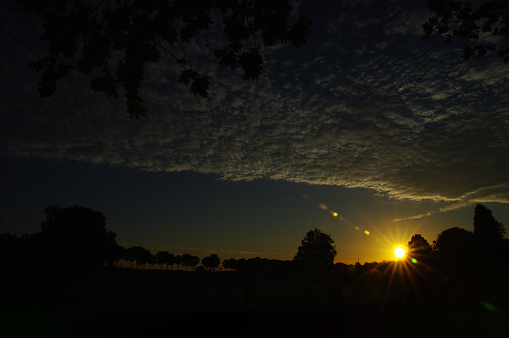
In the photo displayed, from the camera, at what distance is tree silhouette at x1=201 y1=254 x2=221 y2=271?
169625 millimetres

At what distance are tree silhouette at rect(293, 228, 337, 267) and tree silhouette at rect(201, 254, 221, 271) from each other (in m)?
92.0

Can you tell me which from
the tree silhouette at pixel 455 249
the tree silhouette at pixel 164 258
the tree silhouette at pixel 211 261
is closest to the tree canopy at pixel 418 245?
the tree silhouette at pixel 455 249

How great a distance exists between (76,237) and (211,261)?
129 meters

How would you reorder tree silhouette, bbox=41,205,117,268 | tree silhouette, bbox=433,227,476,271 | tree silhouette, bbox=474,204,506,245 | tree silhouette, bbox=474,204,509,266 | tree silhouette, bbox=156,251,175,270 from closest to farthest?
tree silhouette, bbox=41,205,117,268 → tree silhouette, bbox=433,227,476,271 → tree silhouette, bbox=474,204,509,266 → tree silhouette, bbox=474,204,506,245 → tree silhouette, bbox=156,251,175,270

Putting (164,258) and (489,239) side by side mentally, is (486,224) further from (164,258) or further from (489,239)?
(164,258)

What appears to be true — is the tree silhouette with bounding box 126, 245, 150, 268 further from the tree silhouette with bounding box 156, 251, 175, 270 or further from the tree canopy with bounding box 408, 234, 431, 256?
the tree canopy with bounding box 408, 234, 431, 256

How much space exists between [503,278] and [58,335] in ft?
154

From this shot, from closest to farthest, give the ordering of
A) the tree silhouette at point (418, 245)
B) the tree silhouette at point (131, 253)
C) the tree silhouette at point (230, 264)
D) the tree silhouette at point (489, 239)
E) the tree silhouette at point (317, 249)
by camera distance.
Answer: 1. the tree silhouette at point (489, 239)
2. the tree silhouette at point (317, 249)
3. the tree silhouette at point (418, 245)
4. the tree silhouette at point (131, 253)
5. the tree silhouette at point (230, 264)

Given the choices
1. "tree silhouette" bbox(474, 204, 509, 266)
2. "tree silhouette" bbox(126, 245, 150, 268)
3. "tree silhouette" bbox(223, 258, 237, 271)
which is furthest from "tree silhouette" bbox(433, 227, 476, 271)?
"tree silhouette" bbox(223, 258, 237, 271)

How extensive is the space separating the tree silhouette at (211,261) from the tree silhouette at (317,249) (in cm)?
9199

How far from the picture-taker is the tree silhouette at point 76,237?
1674 inches

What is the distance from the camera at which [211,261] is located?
17025 cm

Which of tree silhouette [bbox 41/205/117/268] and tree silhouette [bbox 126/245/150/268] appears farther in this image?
tree silhouette [bbox 126/245/150/268]

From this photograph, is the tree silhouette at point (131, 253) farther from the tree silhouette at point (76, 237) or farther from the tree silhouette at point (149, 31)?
the tree silhouette at point (149, 31)
